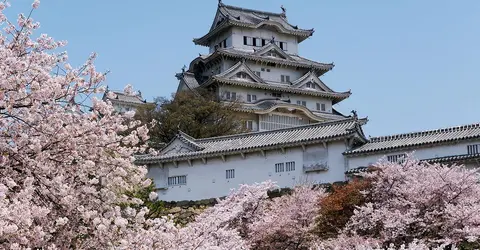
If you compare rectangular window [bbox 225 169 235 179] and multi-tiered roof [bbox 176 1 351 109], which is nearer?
rectangular window [bbox 225 169 235 179]

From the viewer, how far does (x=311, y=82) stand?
5012 cm

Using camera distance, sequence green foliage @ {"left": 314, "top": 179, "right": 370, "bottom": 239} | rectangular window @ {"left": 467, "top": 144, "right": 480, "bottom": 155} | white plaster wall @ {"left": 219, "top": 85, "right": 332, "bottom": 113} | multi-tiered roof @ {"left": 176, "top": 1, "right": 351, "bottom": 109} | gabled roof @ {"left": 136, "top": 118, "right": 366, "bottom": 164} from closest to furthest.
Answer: green foliage @ {"left": 314, "top": 179, "right": 370, "bottom": 239}
rectangular window @ {"left": 467, "top": 144, "right": 480, "bottom": 155}
gabled roof @ {"left": 136, "top": 118, "right": 366, "bottom": 164}
white plaster wall @ {"left": 219, "top": 85, "right": 332, "bottom": 113}
multi-tiered roof @ {"left": 176, "top": 1, "right": 351, "bottom": 109}

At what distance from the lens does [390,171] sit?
20.2 meters

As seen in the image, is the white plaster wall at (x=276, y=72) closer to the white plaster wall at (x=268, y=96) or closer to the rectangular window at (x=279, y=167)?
the white plaster wall at (x=268, y=96)

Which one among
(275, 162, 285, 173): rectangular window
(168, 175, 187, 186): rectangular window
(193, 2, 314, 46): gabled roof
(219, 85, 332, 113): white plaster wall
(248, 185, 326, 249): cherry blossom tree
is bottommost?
(248, 185, 326, 249): cherry blossom tree

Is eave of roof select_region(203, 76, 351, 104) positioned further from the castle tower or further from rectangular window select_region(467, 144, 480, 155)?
rectangular window select_region(467, 144, 480, 155)

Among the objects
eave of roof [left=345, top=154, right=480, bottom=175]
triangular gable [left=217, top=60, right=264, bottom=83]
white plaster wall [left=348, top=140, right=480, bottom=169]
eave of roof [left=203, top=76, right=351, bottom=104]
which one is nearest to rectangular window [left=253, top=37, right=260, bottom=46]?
triangular gable [left=217, top=60, right=264, bottom=83]

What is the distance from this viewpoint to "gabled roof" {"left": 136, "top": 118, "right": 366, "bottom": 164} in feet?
89.8

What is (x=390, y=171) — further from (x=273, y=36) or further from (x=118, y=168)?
(x=273, y=36)

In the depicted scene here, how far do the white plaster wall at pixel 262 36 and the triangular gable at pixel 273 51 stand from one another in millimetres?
2024

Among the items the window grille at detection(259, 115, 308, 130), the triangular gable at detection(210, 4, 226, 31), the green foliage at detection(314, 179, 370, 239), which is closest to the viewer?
the green foliage at detection(314, 179, 370, 239)

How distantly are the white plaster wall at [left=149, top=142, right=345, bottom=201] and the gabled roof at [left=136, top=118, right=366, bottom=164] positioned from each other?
0.42 meters

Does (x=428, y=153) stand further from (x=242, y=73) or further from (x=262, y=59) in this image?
(x=262, y=59)

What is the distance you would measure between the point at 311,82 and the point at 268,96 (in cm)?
387
